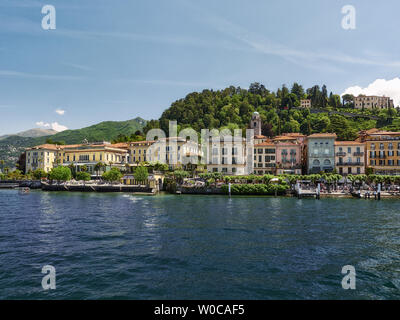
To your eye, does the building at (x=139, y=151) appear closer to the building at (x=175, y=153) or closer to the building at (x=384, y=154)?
the building at (x=175, y=153)

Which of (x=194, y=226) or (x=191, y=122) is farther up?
(x=191, y=122)

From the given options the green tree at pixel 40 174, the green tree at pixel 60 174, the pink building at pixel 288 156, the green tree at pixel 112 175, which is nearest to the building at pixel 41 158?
the green tree at pixel 40 174

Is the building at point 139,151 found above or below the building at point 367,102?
below

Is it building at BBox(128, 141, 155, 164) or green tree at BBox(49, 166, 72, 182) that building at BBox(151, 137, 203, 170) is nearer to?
building at BBox(128, 141, 155, 164)

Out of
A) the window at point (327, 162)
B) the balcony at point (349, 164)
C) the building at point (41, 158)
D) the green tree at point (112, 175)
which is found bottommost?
the green tree at point (112, 175)

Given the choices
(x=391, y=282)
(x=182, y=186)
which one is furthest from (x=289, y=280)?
(x=182, y=186)

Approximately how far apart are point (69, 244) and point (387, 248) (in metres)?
24.0

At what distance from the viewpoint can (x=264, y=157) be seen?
87.1m

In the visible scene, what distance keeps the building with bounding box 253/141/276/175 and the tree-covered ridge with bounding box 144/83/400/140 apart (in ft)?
95.8

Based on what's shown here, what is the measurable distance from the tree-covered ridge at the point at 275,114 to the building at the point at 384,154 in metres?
23.1

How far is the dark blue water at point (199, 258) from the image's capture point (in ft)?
45.5

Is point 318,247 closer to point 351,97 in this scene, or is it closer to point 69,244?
point 69,244

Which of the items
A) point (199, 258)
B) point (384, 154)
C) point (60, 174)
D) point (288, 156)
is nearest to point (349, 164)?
point (384, 154)

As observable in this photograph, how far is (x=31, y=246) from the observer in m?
21.3
